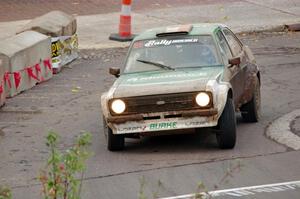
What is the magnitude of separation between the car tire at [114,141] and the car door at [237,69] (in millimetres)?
1612

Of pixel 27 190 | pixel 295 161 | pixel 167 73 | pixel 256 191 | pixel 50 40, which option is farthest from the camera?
pixel 50 40

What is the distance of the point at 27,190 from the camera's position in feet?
31.7

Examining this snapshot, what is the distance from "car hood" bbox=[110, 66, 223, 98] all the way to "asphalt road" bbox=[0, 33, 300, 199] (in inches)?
30.3

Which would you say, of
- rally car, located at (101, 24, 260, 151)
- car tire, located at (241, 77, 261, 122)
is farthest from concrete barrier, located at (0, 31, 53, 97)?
car tire, located at (241, 77, 261, 122)

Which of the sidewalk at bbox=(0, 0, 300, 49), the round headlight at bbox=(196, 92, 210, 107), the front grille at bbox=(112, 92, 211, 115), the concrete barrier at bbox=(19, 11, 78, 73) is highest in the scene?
the round headlight at bbox=(196, 92, 210, 107)

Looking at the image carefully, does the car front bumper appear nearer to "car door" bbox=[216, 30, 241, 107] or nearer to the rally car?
the rally car

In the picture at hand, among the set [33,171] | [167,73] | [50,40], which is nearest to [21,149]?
[33,171]

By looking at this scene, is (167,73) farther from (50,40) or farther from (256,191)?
(50,40)

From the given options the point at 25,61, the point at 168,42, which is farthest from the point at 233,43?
the point at 25,61

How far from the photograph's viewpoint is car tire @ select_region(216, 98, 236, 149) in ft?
35.5

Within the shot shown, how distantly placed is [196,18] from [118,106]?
12650 millimetres

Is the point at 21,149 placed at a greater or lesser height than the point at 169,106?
lesser

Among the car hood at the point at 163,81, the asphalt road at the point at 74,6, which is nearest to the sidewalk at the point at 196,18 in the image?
the asphalt road at the point at 74,6

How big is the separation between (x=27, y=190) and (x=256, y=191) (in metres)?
2.38
